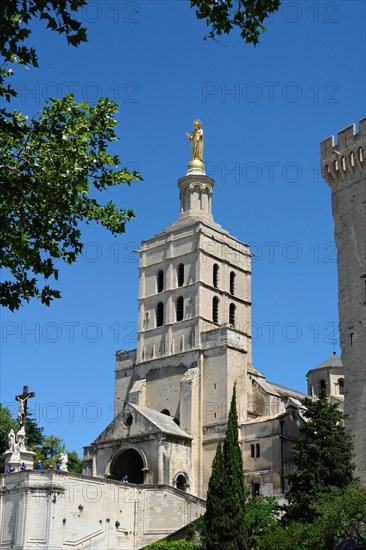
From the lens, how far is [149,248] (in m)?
62.6

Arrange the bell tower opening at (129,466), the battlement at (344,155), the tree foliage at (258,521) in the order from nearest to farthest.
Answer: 1. the tree foliage at (258,521)
2. the battlement at (344,155)
3. the bell tower opening at (129,466)

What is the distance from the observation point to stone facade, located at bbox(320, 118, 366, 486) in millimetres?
39156

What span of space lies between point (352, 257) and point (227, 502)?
1456 centimetres

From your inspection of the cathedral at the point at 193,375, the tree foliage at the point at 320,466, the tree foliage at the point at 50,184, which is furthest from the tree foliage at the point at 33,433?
the tree foliage at the point at 50,184

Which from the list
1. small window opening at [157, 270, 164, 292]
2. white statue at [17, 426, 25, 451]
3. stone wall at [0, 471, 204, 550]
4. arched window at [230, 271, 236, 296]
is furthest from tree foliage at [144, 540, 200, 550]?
arched window at [230, 271, 236, 296]

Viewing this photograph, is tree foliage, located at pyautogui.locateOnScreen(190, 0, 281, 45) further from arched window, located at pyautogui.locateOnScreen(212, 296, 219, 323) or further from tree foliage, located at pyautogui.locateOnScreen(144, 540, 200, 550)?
arched window, located at pyautogui.locateOnScreen(212, 296, 219, 323)

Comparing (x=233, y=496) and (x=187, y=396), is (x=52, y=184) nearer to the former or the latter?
(x=233, y=496)

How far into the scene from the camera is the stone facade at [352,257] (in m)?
39.2

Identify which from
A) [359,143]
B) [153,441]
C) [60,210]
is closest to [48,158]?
[60,210]

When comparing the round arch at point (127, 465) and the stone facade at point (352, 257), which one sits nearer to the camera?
the stone facade at point (352, 257)

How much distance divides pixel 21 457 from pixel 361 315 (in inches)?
784

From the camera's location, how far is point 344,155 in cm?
4312

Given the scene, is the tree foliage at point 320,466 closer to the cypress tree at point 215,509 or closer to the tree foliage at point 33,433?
the cypress tree at point 215,509

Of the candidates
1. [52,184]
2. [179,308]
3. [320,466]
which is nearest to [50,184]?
[52,184]
